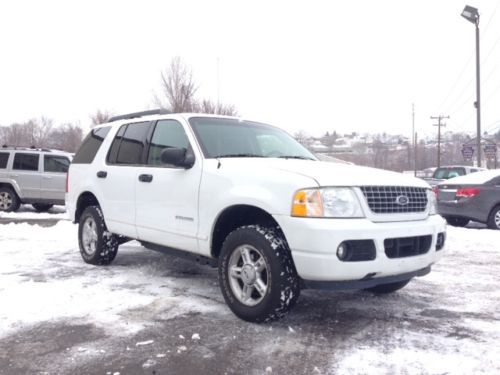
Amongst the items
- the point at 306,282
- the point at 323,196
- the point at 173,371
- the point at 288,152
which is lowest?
the point at 173,371

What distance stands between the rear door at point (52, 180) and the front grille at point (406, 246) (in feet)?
37.2

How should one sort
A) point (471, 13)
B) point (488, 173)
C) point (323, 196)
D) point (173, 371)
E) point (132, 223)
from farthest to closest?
1. point (471, 13)
2. point (488, 173)
3. point (132, 223)
4. point (323, 196)
5. point (173, 371)

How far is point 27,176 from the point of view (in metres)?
13.2

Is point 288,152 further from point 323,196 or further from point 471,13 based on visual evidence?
point 471,13

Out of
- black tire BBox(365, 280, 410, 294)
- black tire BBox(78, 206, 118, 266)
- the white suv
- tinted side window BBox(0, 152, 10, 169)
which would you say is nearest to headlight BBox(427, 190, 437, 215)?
the white suv

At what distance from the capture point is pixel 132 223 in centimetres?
531

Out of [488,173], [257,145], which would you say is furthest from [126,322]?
[488,173]

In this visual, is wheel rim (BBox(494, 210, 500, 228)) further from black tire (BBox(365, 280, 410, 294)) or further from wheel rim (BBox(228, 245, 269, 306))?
wheel rim (BBox(228, 245, 269, 306))

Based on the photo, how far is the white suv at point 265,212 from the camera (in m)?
3.53

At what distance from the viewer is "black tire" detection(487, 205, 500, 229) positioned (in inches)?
390

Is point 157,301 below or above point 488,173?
below

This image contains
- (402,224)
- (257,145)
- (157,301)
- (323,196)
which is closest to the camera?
(323,196)

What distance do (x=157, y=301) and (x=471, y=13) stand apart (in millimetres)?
22142

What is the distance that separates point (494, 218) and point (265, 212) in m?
7.74
